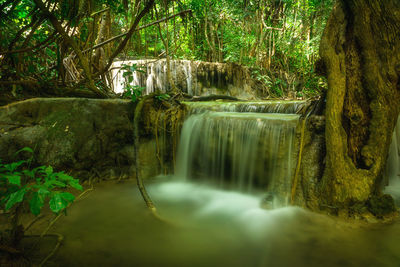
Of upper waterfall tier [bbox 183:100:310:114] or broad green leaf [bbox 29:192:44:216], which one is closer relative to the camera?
broad green leaf [bbox 29:192:44:216]

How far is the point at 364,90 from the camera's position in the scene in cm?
266

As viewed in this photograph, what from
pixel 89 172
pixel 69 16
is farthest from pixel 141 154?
pixel 69 16

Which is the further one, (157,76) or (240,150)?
(157,76)

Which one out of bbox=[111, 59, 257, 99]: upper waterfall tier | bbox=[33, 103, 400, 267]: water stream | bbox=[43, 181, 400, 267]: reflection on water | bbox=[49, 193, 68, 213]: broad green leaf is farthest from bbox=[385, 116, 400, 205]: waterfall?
bbox=[111, 59, 257, 99]: upper waterfall tier

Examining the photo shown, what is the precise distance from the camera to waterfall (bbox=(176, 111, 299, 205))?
126 inches

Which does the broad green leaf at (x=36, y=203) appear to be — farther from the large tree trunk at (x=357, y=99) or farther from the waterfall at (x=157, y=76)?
the waterfall at (x=157, y=76)

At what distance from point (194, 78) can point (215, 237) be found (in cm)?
720

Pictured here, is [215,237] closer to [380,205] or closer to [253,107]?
[380,205]

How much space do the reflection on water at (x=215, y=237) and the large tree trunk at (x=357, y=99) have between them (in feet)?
1.49

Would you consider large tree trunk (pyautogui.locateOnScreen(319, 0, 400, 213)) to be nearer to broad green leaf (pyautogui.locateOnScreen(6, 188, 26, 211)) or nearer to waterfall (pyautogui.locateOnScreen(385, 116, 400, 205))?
waterfall (pyautogui.locateOnScreen(385, 116, 400, 205))

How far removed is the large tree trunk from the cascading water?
21.9 inches

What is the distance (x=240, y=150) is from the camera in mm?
3729

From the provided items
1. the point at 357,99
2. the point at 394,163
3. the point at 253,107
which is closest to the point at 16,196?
the point at 357,99

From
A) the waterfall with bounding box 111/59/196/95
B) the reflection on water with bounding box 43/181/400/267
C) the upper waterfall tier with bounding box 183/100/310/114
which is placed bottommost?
the reflection on water with bounding box 43/181/400/267
